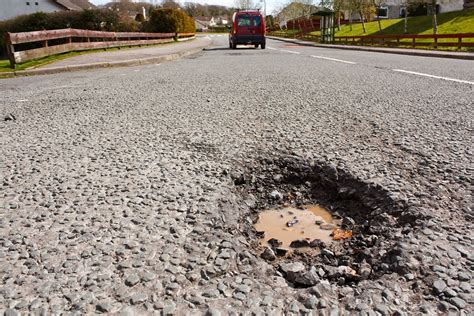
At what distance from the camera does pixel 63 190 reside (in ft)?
6.97

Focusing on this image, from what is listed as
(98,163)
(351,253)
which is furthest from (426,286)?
(98,163)

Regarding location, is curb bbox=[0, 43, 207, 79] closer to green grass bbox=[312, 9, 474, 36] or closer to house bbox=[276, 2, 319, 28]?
green grass bbox=[312, 9, 474, 36]

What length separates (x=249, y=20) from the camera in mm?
23078

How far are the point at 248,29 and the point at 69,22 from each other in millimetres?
13348

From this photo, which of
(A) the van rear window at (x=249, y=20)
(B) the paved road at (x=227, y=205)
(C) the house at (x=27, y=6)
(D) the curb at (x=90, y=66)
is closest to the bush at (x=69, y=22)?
(A) the van rear window at (x=249, y=20)

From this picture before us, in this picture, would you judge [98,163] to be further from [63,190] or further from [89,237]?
[89,237]

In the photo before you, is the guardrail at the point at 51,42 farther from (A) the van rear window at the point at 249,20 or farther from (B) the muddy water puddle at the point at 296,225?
(B) the muddy water puddle at the point at 296,225

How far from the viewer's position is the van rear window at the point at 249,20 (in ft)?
75.4

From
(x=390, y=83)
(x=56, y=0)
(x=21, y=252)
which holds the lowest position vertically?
(x=21, y=252)

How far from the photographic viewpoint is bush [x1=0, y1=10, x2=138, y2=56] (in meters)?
26.1

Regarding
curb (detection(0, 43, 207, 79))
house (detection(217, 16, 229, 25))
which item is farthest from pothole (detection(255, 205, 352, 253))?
house (detection(217, 16, 229, 25))

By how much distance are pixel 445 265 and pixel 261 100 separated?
3663 mm

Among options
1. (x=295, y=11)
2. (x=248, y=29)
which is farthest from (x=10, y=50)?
(x=295, y=11)

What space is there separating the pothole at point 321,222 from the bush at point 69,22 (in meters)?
27.3
